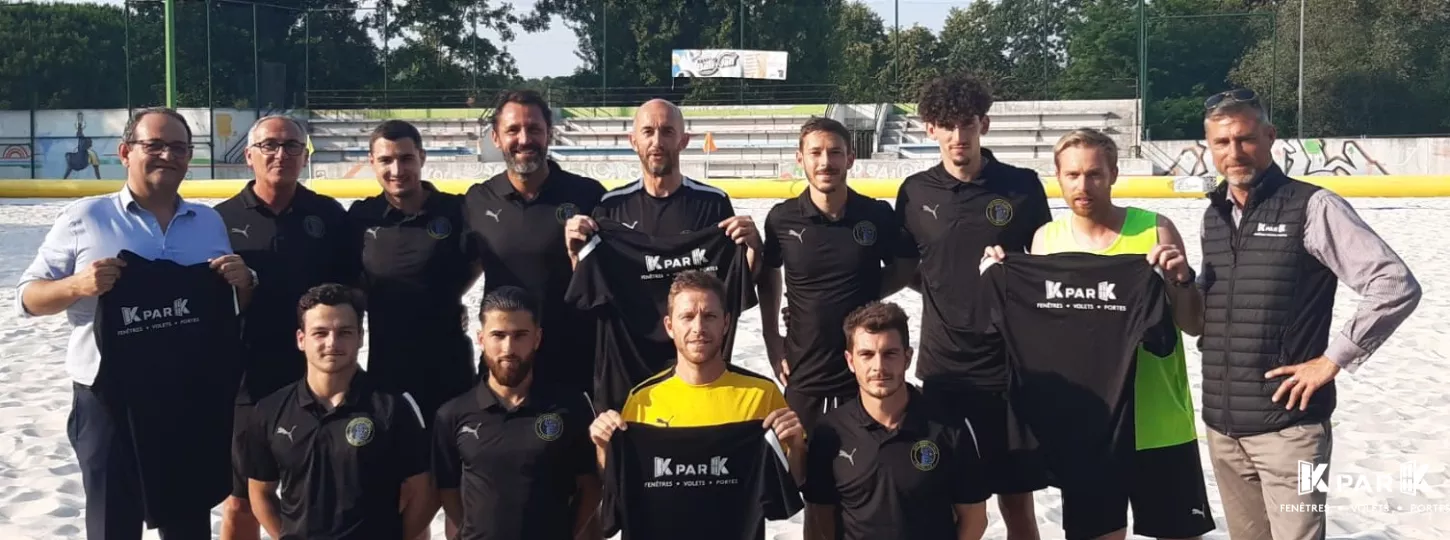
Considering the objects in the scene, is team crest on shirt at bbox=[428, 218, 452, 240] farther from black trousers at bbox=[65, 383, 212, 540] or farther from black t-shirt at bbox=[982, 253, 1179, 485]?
black t-shirt at bbox=[982, 253, 1179, 485]

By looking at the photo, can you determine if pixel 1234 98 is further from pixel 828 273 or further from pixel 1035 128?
pixel 1035 128

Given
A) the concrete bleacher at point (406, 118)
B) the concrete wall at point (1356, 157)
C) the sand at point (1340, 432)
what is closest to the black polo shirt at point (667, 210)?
the sand at point (1340, 432)

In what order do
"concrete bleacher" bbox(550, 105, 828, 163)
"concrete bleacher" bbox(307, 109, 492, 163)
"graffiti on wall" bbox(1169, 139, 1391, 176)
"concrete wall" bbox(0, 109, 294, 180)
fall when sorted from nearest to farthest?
"graffiti on wall" bbox(1169, 139, 1391, 176) < "concrete bleacher" bbox(550, 105, 828, 163) < "concrete wall" bbox(0, 109, 294, 180) < "concrete bleacher" bbox(307, 109, 492, 163)

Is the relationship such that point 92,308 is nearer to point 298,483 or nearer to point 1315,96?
point 298,483

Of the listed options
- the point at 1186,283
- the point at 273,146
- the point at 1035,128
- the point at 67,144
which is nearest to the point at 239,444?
the point at 273,146

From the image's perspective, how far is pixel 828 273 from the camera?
15.8 ft

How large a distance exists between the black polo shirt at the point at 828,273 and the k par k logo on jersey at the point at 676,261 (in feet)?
1.21

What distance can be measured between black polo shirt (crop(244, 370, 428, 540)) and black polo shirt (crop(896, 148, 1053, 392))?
2.10m

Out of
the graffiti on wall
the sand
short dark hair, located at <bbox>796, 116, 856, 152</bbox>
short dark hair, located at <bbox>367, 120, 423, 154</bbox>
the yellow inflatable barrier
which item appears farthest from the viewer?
the graffiti on wall

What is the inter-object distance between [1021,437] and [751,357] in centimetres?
490

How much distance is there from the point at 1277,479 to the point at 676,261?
2.43 meters

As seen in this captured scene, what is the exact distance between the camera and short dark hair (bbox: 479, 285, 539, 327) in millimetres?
4293

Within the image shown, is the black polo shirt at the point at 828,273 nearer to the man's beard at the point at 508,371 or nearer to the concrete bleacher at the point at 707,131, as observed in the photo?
the man's beard at the point at 508,371

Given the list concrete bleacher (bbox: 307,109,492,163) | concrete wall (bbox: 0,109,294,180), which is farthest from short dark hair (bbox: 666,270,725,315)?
concrete wall (bbox: 0,109,294,180)
